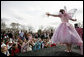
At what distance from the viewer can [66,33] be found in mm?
3424

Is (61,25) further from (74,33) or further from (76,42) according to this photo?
(76,42)

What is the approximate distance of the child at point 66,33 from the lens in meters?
3.33

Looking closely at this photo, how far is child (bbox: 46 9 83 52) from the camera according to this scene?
131 inches

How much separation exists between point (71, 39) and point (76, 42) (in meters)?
0.17

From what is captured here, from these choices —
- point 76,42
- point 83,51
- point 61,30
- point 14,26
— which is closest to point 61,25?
point 61,30

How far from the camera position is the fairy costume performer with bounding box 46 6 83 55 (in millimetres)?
3326

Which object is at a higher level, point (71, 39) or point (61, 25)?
point (61, 25)

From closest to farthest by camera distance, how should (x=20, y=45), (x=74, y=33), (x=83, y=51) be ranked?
(x=83, y=51), (x=74, y=33), (x=20, y=45)

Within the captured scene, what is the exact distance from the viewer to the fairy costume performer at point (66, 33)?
3326 mm

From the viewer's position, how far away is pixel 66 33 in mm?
3424

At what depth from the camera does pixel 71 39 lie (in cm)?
331

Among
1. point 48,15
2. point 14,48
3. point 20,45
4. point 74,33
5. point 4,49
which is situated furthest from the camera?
point 20,45

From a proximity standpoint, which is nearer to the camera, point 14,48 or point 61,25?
point 61,25

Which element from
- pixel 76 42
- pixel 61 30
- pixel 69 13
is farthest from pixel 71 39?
pixel 69 13
